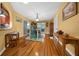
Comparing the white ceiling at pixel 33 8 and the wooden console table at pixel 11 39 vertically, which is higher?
the white ceiling at pixel 33 8

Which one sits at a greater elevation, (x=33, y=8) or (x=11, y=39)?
(x=33, y=8)

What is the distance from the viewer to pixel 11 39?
3197 millimetres

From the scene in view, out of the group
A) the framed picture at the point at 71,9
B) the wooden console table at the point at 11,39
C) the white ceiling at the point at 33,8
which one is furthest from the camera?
the wooden console table at the point at 11,39

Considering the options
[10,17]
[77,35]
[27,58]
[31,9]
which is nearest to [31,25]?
[31,9]

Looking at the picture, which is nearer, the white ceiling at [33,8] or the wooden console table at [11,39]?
the white ceiling at [33,8]

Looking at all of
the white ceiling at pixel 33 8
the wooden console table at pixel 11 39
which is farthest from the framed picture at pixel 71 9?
the wooden console table at pixel 11 39

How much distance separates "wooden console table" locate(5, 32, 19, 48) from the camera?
292cm

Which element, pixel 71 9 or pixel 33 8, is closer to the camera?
pixel 71 9

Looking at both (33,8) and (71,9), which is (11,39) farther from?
(71,9)

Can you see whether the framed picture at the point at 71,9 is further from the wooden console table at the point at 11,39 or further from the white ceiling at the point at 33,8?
the wooden console table at the point at 11,39

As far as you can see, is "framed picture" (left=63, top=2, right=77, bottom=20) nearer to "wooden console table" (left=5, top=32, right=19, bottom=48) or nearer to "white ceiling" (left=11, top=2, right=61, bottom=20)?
"white ceiling" (left=11, top=2, right=61, bottom=20)

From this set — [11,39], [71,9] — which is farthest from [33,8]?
[11,39]

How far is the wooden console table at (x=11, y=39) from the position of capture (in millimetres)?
2921

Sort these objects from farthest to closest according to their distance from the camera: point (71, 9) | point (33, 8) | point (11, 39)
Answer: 1. point (11, 39)
2. point (33, 8)
3. point (71, 9)
